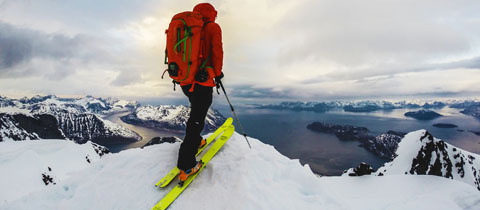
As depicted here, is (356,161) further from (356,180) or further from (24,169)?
(24,169)

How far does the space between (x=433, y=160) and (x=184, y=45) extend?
156 feet

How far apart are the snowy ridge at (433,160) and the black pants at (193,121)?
1624 inches

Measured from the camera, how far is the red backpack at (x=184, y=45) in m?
4.82

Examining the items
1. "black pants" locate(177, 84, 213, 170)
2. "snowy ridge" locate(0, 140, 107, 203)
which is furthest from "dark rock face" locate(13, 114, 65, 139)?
"black pants" locate(177, 84, 213, 170)

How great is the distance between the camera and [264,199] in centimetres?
506

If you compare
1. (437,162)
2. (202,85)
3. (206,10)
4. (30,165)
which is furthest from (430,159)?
(30,165)

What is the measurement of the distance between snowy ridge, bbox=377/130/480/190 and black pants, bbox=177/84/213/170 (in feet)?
135

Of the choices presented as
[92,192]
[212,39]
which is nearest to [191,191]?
[92,192]

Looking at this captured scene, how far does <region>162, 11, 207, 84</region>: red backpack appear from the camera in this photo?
4824mm

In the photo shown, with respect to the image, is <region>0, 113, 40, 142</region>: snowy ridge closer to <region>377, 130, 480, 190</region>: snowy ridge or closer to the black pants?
the black pants

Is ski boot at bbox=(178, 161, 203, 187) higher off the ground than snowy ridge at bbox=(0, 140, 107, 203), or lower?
higher

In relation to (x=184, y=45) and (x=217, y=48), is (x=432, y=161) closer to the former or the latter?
(x=217, y=48)

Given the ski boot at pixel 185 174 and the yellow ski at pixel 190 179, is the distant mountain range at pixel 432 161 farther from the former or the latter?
the ski boot at pixel 185 174

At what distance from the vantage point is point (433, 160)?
3394 cm
